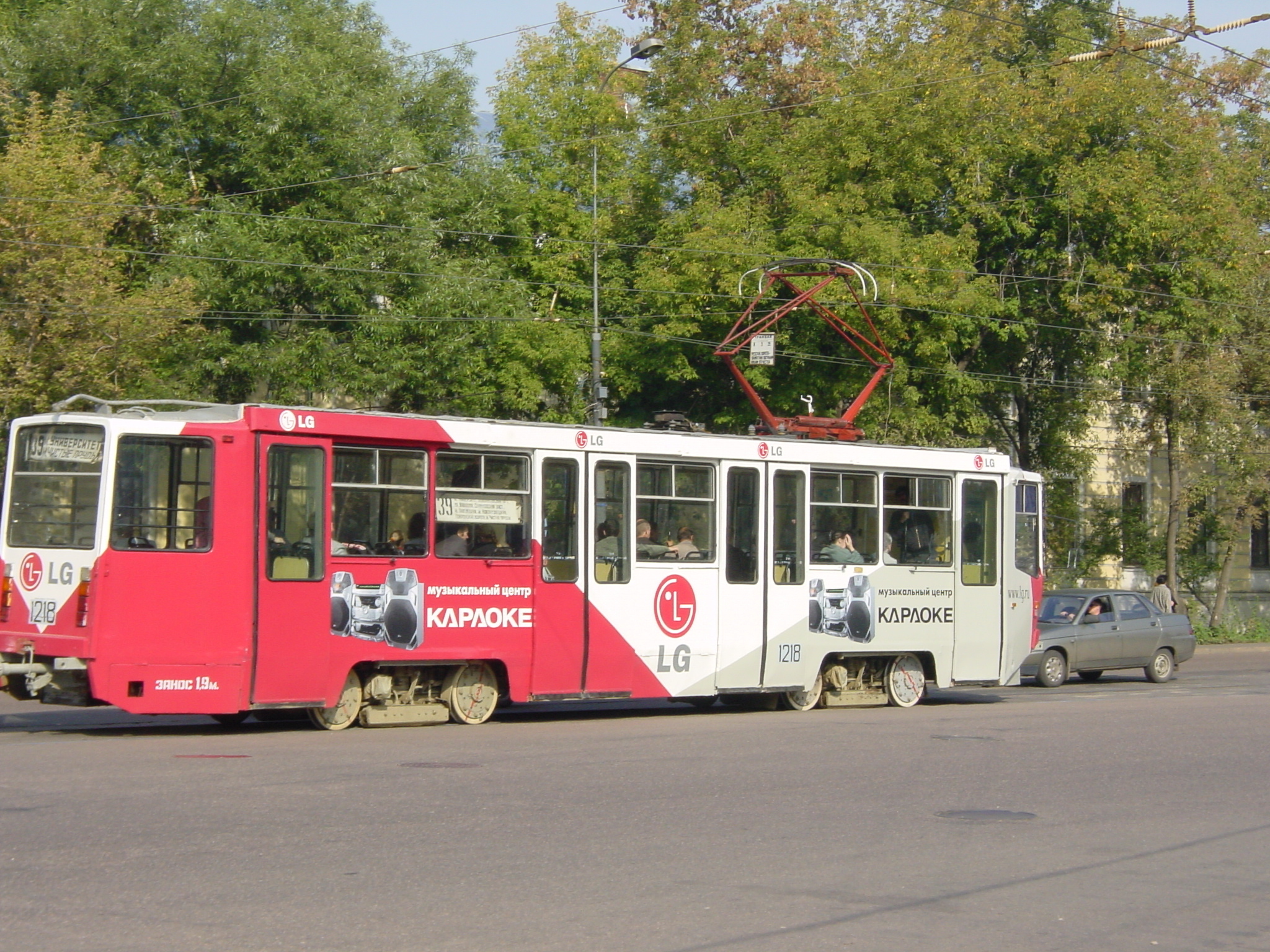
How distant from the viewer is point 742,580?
16.7m

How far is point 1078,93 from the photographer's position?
105ft

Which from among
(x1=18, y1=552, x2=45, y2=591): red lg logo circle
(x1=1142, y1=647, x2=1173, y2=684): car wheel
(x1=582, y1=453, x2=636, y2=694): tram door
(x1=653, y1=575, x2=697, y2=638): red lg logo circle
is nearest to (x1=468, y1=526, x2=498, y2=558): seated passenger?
(x1=582, y1=453, x2=636, y2=694): tram door

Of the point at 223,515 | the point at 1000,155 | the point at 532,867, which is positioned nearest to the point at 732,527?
the point at 223,515

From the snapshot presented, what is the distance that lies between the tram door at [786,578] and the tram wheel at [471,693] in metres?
3.38

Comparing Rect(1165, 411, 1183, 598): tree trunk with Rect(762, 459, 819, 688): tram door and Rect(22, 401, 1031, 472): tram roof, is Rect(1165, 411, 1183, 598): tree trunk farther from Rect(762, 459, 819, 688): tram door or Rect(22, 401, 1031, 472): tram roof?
Rect(762, 459, 819, 688): tram door

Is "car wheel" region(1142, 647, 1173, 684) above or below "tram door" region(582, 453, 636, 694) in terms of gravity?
below

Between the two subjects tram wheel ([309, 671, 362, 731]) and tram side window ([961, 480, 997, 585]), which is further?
tram side window ([961, 480, 997, 585])

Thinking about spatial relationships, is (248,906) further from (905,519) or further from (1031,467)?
(1031,467)

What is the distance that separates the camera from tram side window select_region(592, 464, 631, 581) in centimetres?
1558

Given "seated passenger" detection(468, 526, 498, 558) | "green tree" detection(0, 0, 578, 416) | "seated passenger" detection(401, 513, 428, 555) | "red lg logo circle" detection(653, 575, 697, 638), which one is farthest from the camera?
"green tree" detection(0, 0, 578, 416)

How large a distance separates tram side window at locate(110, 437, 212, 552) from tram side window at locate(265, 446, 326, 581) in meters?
0.57

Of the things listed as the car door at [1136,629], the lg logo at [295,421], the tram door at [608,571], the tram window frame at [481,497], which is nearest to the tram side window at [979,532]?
the tram door at [608,571]

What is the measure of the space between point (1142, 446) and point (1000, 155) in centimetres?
1012

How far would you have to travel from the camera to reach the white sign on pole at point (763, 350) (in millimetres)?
28281
